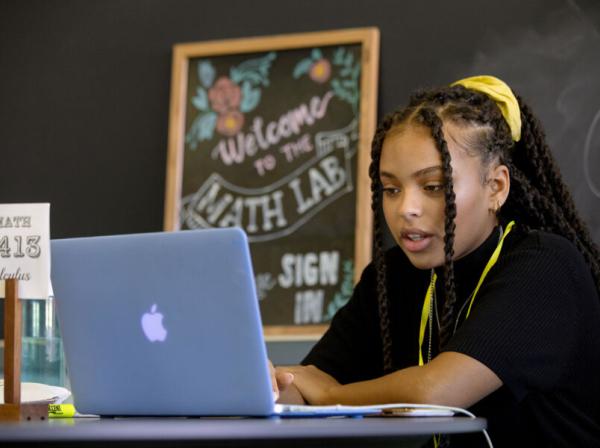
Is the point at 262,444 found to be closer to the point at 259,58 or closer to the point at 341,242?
the point at 341,242

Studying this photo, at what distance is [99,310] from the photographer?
53.7 inches

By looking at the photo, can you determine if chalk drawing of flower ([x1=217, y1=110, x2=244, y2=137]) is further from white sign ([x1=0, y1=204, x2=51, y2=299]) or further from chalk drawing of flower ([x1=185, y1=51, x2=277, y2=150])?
white sign ([x1=0, y1=204, x2=51, y2=299])

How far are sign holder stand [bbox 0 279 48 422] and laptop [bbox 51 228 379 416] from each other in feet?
0.25

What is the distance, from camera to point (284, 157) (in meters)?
3.23

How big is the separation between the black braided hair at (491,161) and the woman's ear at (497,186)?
0.07 feet

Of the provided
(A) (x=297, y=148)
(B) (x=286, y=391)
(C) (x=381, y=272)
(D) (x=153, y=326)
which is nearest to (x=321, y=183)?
(A) (x=297, y=148)

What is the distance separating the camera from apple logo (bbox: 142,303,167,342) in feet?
4.26

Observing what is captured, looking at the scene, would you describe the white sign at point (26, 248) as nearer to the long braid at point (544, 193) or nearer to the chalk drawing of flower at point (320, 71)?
the long braid at point (544, 193)

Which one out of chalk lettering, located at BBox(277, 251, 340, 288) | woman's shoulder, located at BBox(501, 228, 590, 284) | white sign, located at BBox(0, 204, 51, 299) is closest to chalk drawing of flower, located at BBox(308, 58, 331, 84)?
chalk lettering, located at BBox(277, 251, 340, 288)

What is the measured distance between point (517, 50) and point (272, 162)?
2.69 feet

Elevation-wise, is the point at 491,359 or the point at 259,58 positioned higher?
the point at 259,58

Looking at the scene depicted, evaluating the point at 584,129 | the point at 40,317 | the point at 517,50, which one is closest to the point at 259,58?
the point at 517,50

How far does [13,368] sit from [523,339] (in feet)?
2.48

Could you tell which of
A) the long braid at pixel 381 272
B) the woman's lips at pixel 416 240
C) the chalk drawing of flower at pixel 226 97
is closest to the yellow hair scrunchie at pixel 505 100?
the long braid at pixel 381 272
